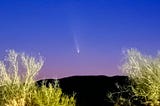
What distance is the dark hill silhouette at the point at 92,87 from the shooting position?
77.7 feet

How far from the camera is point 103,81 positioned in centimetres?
2939

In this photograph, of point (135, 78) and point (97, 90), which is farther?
point (97, 90)

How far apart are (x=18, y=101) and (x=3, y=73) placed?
4.27 ft

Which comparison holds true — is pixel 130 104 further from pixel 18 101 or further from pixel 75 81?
pixel 75 81

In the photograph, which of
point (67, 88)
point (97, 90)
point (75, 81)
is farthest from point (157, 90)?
point (75, 81)

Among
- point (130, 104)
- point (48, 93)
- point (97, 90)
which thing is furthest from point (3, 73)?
point (97, 90)

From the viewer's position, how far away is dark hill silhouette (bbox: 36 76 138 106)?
23688mm

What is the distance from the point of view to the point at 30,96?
19.7 m

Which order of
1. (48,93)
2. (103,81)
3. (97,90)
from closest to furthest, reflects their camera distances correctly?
(48,93), (97,90), (103,81)

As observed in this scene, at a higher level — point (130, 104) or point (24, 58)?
point (24, 58)

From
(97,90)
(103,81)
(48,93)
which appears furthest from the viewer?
(103,81)

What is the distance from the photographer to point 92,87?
92.2 feet

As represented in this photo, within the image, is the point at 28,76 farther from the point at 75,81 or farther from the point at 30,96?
the point at 75,81

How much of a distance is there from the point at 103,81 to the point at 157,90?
10020mm
